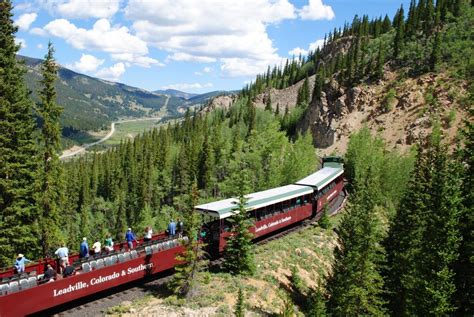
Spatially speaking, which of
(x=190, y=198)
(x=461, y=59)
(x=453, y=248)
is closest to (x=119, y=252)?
(x=190, y=198)

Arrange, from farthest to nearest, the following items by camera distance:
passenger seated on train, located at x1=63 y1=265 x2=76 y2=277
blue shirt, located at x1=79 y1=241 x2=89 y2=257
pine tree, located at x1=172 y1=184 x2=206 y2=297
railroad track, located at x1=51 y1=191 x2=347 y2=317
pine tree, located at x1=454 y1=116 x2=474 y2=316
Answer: blue shirt, located at x1=79 y1=241 x2=89 y2=257
pine tree, located at x1=172 y1=184 x2=206 y2=297
pine tree, located at x1=454 y1=116 x2=474 y2=316
passenger seated on train, located at x1=63 y1=265 x2=76 y2=277
railroad track, located at x1=51 y1=191 x2=347 y2=317

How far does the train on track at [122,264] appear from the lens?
16.3 meters

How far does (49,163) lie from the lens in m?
24.0

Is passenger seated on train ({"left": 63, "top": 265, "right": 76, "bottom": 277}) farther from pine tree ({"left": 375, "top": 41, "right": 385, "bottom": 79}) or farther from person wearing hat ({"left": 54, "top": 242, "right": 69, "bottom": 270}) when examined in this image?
pine tree ({"left": 375, "top": 41, "right": 385, "bottom": 79})

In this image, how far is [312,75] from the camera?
178 m

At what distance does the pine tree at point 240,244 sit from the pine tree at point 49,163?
35.7 feet

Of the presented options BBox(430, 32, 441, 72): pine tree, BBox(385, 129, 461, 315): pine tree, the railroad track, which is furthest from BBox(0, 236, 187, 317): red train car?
BBox(430, 32, 441, 72): pine tree

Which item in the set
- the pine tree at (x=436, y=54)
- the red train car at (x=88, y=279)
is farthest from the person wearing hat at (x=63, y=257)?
the pine tree at (x=436, y=54)

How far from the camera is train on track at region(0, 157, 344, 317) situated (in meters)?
16.3

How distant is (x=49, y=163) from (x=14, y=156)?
6.40ft

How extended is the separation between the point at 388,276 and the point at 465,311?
8.15 metres

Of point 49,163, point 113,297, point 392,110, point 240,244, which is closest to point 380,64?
point 392,110

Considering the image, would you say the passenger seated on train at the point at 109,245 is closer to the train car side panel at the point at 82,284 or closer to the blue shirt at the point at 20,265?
the train car side panel at the point at 82,284

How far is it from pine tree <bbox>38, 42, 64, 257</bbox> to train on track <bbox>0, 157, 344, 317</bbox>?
4.51 meters
